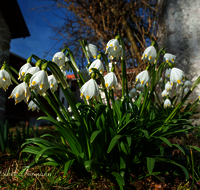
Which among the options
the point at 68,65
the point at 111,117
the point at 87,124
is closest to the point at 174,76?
the point at 111,117

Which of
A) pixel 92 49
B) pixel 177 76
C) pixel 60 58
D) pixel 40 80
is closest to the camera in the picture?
pixel 40 80

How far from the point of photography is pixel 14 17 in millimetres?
7488

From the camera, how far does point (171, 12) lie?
12.9 feet

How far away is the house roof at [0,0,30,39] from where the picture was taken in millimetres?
7312

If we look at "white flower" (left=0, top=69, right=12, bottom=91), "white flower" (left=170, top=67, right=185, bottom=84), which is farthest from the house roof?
"white flower" (left=170, top=67, right=185, bottom=84)

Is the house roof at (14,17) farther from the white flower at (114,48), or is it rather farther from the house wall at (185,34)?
the white flower at (114,48)

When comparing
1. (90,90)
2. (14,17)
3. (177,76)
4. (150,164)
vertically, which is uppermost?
(14,17)

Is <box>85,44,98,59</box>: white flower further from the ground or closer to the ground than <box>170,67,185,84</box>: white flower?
further from the ground

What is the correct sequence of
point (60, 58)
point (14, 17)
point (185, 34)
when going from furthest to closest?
1. point (14, 17)
2. point (185, 34)
3. point (60, 58)

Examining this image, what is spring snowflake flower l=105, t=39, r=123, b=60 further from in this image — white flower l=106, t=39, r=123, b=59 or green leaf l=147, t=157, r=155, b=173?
green leaf l=147, t=157, r=155, b=173

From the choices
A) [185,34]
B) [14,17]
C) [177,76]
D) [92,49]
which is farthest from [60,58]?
[14,17]

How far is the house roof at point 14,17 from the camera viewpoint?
731cm

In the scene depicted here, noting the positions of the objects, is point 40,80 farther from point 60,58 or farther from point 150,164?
point 150,164

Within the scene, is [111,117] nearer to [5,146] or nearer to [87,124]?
[87,124]
